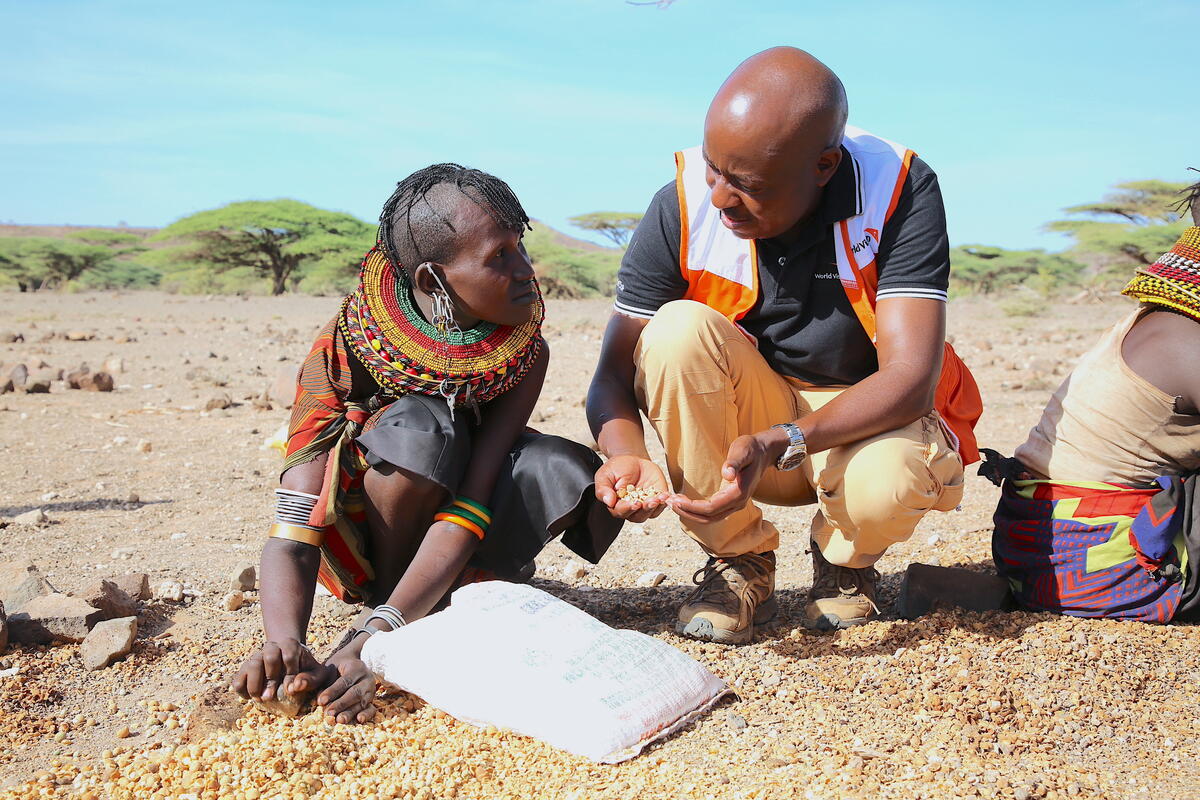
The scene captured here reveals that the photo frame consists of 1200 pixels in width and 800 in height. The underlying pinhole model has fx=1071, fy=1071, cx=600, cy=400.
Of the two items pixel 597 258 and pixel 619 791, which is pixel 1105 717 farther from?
pixel 597 258

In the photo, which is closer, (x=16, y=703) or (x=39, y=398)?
(x=16, y=703)

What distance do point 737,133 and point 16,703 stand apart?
7.20ft

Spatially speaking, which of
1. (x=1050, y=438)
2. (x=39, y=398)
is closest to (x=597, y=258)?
(x=39, y=398)

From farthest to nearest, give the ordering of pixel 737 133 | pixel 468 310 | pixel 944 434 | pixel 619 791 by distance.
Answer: pixel 944 434 → pixel 468 310 → pixel 737 133 → pixel 619 791

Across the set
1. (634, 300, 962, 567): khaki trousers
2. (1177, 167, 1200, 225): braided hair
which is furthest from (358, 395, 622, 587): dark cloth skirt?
(1177, 167, 1200, 225): braided hair

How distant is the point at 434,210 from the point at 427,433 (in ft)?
1.84

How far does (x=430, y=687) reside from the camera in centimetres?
238

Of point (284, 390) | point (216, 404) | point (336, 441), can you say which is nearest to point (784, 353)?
point (336, 441)

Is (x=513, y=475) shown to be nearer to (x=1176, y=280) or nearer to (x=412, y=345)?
(x=412, y=345)

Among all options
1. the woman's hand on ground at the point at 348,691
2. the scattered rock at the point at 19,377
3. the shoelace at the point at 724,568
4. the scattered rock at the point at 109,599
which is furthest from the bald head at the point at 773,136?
the scattered rock at the point at 19,377

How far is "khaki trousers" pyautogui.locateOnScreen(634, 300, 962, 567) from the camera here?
8.94ft

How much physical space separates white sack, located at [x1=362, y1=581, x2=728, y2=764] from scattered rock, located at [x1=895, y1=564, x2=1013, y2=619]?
779mm

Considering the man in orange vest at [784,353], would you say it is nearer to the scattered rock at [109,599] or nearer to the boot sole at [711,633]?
the boot sole at [711,633]

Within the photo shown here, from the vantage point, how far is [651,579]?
11.5ft
